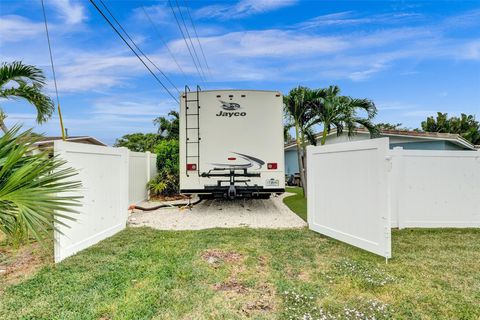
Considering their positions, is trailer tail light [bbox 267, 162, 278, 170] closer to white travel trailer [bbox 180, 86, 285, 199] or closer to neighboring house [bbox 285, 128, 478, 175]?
white travel trailer [bbox 180, 86, 285, 199]

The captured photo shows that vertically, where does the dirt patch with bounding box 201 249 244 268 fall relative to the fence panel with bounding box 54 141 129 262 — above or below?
below

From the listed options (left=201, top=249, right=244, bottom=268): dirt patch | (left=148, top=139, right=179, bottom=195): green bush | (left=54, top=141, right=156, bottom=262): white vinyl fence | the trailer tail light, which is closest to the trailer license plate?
the trailer tail light

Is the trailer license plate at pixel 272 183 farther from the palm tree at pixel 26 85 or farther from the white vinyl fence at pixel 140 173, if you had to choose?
the palm tree at pixel 26 85

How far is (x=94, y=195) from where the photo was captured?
4863mm

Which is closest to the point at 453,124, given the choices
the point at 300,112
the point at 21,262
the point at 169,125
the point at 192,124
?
the point at 300,112

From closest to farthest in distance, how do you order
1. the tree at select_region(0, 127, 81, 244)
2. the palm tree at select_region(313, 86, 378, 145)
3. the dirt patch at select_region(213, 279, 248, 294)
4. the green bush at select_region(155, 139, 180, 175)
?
the tree at select_region(0, 127, 81, 244), the dirt patch at select_region(213, 279, 248, 294), the palm tree at select_region(313, 86, 378, 145), the green bush at select_region(155, 139, 180, 175)

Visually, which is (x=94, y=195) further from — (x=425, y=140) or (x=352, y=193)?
(x=425, y=140)

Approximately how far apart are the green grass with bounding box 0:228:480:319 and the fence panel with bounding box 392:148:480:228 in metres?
0.84

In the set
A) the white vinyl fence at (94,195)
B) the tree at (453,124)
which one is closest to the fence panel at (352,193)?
the white vinyl fence at (94,195)

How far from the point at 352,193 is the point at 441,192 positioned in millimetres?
2460

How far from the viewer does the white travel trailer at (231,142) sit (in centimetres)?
739

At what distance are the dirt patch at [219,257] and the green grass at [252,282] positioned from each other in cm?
1

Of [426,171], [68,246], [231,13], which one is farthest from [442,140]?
[68,246]

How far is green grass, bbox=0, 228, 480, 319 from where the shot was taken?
2676 millimetres
